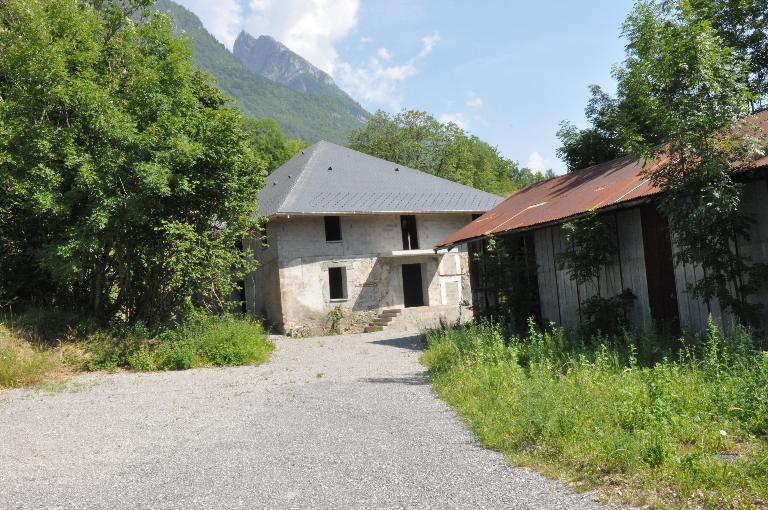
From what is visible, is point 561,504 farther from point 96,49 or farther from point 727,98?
point 96,49

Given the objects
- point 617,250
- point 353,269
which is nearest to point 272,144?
point 353,269

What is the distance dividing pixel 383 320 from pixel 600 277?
40.0 feet

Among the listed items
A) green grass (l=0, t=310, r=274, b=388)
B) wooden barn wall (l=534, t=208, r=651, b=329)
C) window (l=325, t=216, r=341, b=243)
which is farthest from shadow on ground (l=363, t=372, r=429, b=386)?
window (l=325, t=216, r=341, b=243)

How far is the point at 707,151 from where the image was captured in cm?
802

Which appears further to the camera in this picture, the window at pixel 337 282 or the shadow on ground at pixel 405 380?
the window at pixel 337 282

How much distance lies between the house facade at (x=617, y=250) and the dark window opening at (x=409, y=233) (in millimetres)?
7293

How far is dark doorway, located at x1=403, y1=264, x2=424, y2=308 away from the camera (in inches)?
997

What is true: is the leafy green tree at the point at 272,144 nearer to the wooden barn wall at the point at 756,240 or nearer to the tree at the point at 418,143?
the tree at the point at 418,143

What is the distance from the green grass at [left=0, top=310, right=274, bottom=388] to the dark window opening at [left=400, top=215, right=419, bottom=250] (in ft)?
34.4

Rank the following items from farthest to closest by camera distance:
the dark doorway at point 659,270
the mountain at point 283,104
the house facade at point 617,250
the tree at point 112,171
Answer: the mountain at point 283,104 → the tree at point 112,171 → the dark doorway at point 659,270 → the house facade at point 617,250

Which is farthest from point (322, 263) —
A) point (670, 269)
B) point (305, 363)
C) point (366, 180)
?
point (670, 269)

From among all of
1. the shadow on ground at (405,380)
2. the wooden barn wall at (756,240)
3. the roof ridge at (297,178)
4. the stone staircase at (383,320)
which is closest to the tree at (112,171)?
the shadow on ground at (405,380)

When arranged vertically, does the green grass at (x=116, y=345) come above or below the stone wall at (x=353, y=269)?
below

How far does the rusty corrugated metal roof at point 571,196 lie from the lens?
10.3 m
